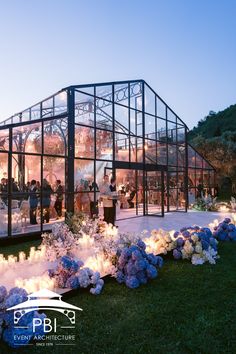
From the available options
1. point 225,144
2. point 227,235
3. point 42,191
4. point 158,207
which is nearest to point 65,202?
point 42,191

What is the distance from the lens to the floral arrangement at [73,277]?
338 cm

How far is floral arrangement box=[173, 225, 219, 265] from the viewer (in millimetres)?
4727

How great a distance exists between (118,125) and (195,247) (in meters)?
6.24

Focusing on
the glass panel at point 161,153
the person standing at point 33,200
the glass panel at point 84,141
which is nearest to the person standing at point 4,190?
the person standing at point 33,200

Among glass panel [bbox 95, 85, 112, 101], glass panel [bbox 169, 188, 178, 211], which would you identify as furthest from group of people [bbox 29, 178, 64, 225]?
glass panel [bbox 169, 188, 178, 211]

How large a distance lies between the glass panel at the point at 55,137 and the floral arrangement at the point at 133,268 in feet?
14.8

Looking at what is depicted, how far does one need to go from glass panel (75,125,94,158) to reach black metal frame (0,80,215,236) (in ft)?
0.22

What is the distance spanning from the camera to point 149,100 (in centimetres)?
1154

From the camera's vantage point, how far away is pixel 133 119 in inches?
424

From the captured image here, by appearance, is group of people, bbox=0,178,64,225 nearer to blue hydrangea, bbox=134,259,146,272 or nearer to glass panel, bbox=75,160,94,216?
glass panel, bbox=75,160,94,216

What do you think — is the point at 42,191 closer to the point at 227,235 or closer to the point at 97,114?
the point at 97,114

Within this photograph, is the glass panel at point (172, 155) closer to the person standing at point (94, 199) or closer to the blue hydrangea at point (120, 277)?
the person standing at point (94, 199)

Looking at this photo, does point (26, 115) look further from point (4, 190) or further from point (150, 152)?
point (4, 190)

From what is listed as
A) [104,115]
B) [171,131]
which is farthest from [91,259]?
[171,131]
